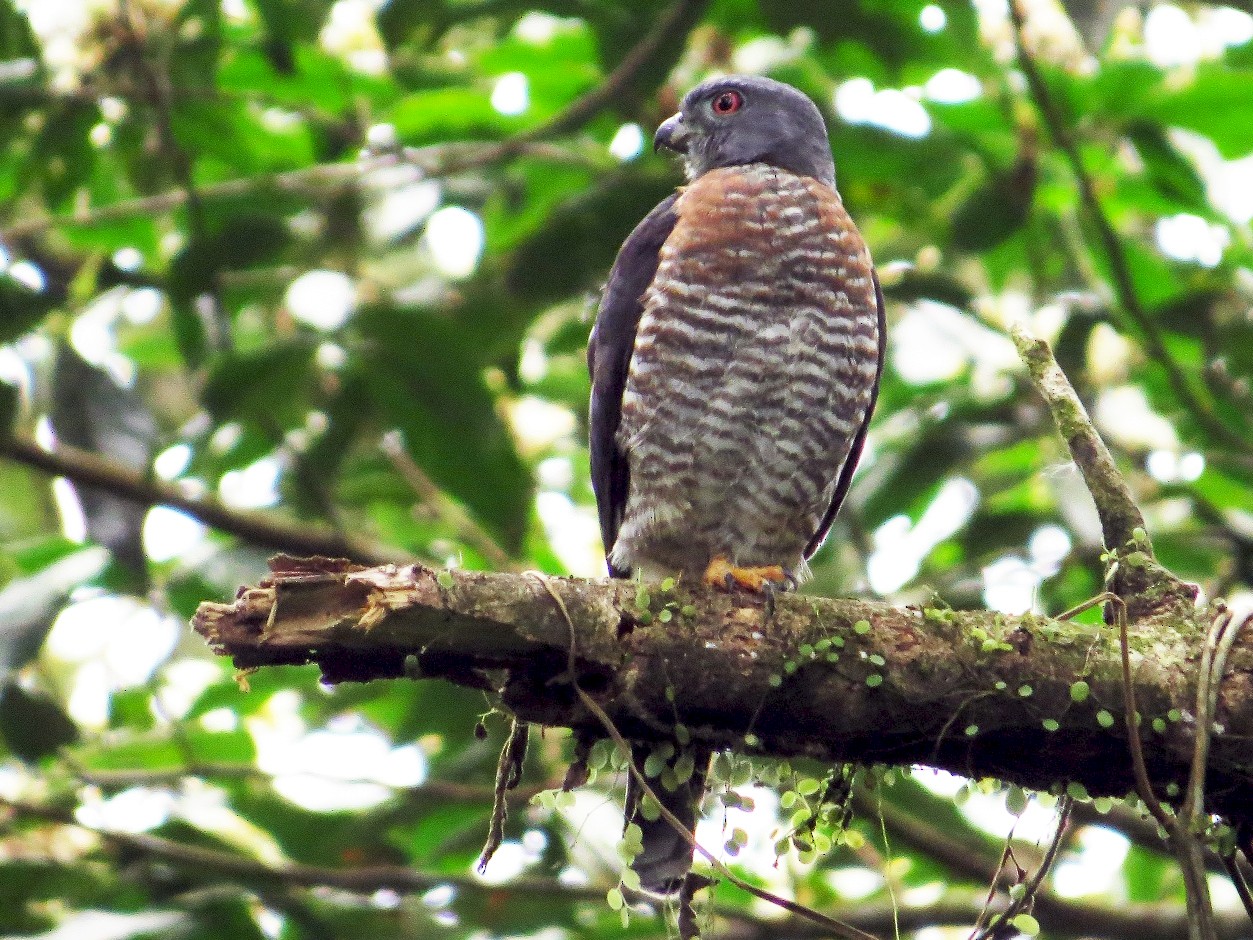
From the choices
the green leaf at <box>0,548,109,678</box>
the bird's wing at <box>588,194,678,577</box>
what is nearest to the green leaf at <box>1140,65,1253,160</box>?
the bird's wing at <box>588,194,678,577</box>

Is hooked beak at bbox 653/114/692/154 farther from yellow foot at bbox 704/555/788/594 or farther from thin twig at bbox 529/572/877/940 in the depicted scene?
thin twig at bbox 529/572/877/940

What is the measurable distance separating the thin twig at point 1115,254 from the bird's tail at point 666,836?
209 cm

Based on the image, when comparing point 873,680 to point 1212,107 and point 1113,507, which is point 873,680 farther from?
point 1212,107

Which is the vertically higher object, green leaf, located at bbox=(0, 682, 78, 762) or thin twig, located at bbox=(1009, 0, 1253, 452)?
thin twig, located at bbox=(1009, 0, 1253, 452)

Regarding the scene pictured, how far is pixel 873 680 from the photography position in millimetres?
2666

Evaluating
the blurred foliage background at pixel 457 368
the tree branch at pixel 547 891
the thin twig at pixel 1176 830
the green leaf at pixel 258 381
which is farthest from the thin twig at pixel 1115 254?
the green leaf at pixel 258 381

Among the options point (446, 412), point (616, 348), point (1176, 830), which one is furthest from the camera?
point (446, 412)

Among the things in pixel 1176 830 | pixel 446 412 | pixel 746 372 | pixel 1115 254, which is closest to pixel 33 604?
pixel 446 412

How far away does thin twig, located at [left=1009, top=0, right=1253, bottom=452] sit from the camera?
4168 mm

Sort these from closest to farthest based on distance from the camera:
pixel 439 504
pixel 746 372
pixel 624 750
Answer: pixel 624 750 → pixel 746 372 → pixel 439 504

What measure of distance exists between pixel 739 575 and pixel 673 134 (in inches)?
69.7

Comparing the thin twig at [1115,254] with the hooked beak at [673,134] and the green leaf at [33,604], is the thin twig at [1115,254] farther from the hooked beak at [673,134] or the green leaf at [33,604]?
the green leaf at [33,604]

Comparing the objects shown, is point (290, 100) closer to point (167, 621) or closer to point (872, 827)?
point (167, 621)

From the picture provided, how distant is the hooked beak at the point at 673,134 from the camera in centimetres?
488
